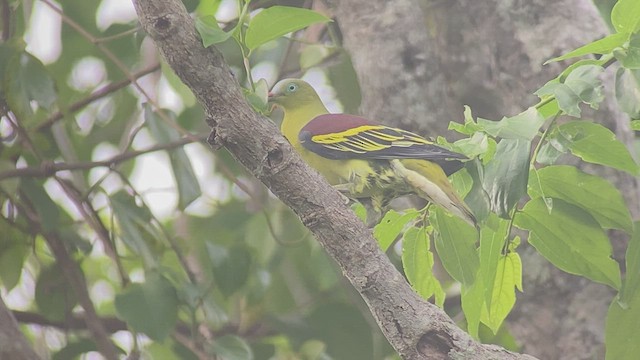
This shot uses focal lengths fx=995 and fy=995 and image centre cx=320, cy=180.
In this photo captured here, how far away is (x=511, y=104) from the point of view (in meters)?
2.18

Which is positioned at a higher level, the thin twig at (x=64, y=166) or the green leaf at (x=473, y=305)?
the thin twig at (x=64, y=166)

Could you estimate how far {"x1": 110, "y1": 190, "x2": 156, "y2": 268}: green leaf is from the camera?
5.92 feet

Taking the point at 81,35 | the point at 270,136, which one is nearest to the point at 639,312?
the point at 270,136

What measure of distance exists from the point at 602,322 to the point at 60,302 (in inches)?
44.2

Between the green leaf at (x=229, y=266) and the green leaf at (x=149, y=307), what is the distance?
0.13 m

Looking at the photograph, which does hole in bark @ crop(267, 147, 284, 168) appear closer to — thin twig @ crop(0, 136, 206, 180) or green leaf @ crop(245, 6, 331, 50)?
green leaf @ crop(245, 6, 331, 50)

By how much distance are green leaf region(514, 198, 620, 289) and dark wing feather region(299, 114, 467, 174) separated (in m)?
0.13

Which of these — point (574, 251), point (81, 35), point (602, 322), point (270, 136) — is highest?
point (81, 35)

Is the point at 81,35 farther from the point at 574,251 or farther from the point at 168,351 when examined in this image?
the point at 574,251

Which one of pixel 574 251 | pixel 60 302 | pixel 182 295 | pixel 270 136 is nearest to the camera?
pixel 270 136

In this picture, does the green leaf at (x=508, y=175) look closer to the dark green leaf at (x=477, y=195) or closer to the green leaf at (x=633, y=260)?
the dark green leaf at (x=477, y=195)

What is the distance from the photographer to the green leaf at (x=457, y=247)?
47.5 inches

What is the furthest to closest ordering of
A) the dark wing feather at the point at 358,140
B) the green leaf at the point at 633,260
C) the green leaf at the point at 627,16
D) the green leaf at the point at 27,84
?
the green leaf at the point at 27,84 → the dark wing feather at the point at 358,140 → the green leaf at the point at 633,260 → the green leaf at the point at 627,16

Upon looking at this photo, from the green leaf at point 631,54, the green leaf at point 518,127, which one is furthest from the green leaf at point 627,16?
the green leaf at point 518,127
